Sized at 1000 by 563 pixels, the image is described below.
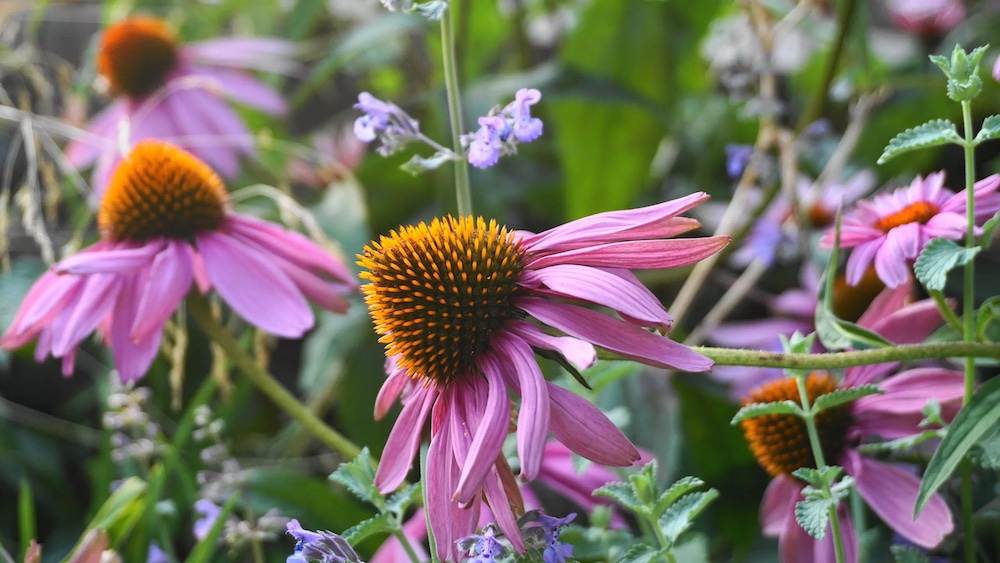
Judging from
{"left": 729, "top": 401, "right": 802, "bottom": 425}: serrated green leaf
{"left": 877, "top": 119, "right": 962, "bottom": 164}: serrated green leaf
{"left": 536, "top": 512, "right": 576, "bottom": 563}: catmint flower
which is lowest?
{"left": 536, "top": 512, "right": 576, "bottom": 563}: catmint flower

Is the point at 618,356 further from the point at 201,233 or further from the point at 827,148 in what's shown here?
the point at 827,148

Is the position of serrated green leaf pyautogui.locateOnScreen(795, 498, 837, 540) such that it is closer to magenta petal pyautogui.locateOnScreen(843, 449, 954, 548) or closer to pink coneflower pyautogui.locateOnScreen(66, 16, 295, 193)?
magenta petal pyautogui.locateOnScreen(843, 449, 954, 548)

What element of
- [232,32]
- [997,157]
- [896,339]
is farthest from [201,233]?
[232,32]

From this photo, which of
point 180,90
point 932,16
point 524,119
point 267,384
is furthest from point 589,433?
point 932,16

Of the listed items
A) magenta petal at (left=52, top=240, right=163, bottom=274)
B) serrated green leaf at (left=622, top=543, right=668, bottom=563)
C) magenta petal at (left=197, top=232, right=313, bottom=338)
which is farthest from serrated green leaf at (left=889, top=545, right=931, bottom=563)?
magenta petal at (left=52, top=240, right=163, bottom=274)

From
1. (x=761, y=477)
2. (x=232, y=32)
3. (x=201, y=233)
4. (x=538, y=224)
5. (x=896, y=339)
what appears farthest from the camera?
(x=232, y=32)

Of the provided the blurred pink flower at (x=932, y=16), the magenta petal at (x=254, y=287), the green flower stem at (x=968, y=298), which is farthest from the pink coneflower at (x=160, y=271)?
the blurred pink flower at (x=932, y=16)
